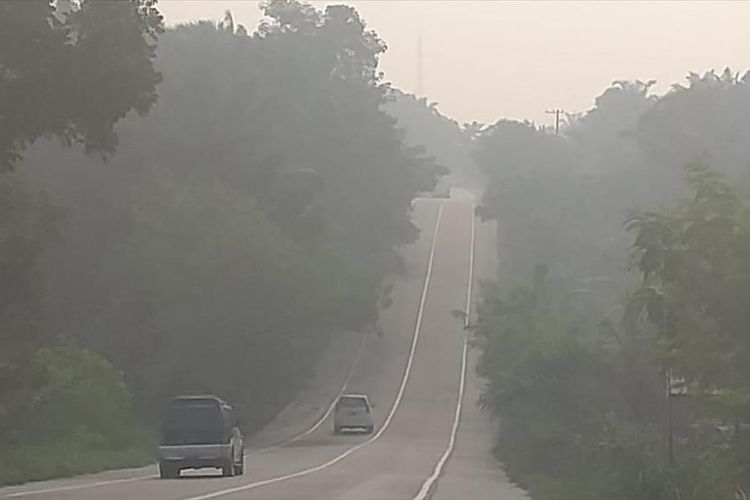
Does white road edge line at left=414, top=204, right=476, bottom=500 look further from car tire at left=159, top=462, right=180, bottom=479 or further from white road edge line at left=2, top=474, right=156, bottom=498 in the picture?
white road edge line at left=2, top=474, right=156, bottom=498

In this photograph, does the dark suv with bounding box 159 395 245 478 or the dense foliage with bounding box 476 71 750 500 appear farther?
the dark suv with bounding box 159 395 245 478

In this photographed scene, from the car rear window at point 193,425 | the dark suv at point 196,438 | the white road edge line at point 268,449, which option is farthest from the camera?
the car rear window at point 193,425

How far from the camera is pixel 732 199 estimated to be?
2734 cm

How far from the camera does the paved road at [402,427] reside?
105 feet

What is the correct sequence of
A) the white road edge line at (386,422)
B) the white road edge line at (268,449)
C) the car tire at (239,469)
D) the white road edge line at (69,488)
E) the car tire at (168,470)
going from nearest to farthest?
the white road edge line at (69,488) → the white road edge line at (268,449) → the white road edge line at (386,422) → the car tire at (168,470) → the car tire at (239,469)

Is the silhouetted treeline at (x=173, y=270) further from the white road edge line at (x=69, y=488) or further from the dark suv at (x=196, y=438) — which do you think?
the white road edge line at (x=69, y=488)

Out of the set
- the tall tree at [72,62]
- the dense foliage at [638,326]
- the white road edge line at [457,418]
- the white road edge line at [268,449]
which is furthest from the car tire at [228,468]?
the tall tree at [72,62]

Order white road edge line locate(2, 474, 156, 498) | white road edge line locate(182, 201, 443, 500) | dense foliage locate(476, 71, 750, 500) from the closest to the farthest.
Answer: dense foliage locate(476, 71, 750, 500)
white road edge line locate(2, 474, 156, 498)
white road edge line locate(182, 201, 443, 500)

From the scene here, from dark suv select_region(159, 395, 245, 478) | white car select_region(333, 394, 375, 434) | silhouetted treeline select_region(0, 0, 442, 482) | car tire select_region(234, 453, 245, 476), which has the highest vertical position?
silhouetted treeline select_region(0, 0, 442, 482)

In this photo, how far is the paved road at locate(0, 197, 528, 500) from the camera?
3216 centimetres

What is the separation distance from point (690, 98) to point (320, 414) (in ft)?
124

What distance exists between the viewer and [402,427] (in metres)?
66.2

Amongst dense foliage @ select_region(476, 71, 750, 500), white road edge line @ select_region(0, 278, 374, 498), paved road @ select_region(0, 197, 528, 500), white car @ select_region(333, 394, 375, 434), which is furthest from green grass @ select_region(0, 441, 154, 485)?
white car @ select_region(333, 394, 375, 434)

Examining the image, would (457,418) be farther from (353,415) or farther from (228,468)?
(228,468)
